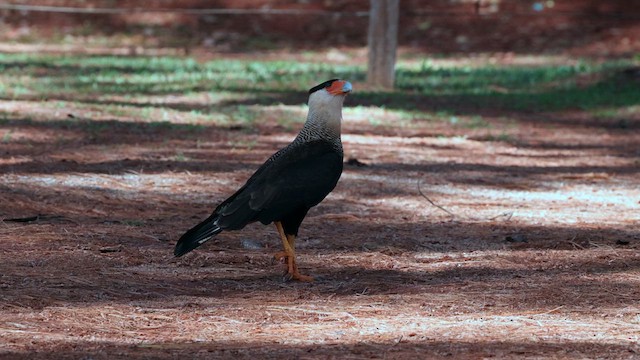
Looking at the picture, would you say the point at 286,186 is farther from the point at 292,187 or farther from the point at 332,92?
the point at 332,92

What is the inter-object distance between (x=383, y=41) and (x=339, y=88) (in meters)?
9.97

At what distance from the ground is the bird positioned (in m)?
0.28

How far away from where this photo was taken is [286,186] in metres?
5.90

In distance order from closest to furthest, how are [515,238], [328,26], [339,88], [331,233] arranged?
[339,88] → [515,238] → [331,233] → [328,26]

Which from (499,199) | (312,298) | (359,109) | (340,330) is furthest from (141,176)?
(359,109)

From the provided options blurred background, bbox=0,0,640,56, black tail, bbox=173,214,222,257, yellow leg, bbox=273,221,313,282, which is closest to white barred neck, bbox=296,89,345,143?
yellow leg, bbox=273,221,313,282

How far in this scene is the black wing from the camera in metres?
5.77

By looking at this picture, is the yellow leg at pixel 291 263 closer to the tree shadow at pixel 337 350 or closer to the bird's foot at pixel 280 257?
the bird's foot at pixel 280 257

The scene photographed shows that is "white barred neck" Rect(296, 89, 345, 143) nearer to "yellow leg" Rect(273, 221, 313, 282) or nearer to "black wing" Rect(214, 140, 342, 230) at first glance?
"black wing" Rect(214, 140, 342, 230)

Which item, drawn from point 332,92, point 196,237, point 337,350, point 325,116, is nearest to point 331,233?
point 325,116

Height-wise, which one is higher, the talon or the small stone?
the talon

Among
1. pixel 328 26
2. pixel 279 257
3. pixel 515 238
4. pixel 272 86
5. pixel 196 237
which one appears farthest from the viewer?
pixel 328 26

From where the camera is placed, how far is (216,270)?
6.13 meters

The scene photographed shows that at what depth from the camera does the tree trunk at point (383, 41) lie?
15844 millimetres
